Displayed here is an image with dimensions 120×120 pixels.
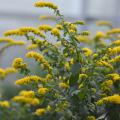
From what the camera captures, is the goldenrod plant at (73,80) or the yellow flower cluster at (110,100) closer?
the yellow flower cluster at (110,100)

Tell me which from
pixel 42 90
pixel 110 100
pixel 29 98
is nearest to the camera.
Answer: pixel 110 100

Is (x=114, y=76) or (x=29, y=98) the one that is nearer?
(x=114, y=76)

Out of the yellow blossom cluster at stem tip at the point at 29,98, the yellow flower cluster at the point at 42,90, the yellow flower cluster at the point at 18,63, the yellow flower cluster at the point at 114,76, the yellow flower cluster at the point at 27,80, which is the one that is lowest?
the yellow blossom cluster at stem tip at the point at 29,98

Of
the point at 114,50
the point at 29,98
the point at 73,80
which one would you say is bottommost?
the point at 29,98

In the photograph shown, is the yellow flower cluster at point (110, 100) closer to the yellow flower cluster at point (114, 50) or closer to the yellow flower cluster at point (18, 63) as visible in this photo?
the yellow flower cluster at point (114, 50)

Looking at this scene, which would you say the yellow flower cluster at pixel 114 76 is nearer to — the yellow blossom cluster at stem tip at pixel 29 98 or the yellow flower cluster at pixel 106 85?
the yellow flower cluster at pixel 106 85

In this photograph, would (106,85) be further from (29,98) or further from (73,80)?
(29,98)

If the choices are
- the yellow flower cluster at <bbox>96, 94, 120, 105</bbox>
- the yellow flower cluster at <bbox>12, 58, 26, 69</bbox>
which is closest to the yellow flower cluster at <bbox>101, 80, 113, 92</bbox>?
the yellow flower cluster at <bbox>96, 94, 120, 105</bbox>

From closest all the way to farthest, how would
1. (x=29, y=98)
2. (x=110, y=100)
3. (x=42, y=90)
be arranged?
(x=110, y=100) → (x=42, y=90) → (x=29, y=98)

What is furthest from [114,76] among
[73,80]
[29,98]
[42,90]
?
[29,98]

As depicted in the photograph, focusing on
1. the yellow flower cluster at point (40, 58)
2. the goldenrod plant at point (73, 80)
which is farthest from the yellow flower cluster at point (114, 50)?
the yellow flower cluster at point (40, 58)

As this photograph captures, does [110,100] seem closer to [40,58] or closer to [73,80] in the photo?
[73,80]

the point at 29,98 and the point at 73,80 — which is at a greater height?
the point at 73,80

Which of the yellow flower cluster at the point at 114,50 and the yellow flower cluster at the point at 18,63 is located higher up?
the yellow flower cluster at the point at 114,50
